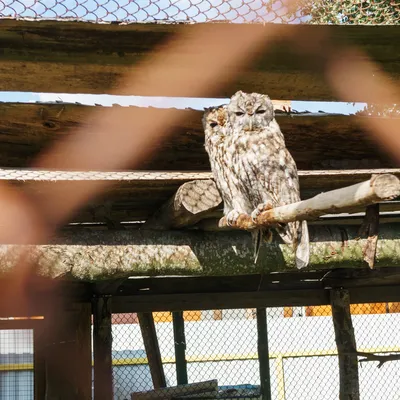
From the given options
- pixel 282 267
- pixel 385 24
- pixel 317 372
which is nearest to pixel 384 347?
pixel 317 372

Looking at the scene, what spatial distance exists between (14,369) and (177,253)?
361 centimetres

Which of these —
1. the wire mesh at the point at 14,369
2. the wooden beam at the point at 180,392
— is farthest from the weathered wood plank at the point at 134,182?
the wire mesh at the point at 14,369

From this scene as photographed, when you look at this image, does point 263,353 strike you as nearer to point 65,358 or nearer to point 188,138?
point 65,358

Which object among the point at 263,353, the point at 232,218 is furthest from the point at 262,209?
the point at 263,353

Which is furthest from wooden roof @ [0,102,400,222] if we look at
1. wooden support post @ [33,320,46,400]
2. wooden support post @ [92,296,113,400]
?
wooden support post @ [92,296,113,400]

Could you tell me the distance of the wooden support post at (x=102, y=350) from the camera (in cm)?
467

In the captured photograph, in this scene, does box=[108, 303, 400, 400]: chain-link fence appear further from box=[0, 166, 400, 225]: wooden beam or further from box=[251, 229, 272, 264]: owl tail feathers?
box=[251, 229, 272, 264]: owl tail feathers

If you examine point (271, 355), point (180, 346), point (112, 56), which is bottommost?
point (180, 346)

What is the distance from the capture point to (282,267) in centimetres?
314

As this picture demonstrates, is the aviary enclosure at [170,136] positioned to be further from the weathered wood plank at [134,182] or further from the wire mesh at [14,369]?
the wire mesh at [14,369]

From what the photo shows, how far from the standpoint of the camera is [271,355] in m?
8.30

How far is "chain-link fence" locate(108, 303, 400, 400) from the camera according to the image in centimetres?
805

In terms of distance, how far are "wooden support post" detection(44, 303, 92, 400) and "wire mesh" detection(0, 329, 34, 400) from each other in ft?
4.97

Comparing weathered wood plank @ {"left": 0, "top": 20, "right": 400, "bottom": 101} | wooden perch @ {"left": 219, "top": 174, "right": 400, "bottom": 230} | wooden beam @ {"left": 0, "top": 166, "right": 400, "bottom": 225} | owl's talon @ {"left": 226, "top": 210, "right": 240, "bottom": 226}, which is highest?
weathered wood plank @ {"left": 0, "top": 20, "right": 400, "bottom": 101}
